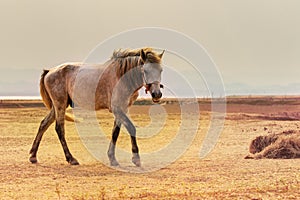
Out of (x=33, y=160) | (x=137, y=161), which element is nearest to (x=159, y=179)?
(x=137, y=161)

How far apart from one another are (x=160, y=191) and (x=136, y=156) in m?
2.51

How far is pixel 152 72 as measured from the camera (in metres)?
8.65

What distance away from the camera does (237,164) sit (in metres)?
9.66

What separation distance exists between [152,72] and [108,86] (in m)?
1.43

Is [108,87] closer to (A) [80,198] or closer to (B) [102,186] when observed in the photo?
(B) [102,186]

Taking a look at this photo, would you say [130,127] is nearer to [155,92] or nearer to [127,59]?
[155,92]

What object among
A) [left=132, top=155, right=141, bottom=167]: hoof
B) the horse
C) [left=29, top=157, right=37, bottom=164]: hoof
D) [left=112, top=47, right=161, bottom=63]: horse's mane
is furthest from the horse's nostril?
[left=29, top=157, right=37, bottom=164]: hoof

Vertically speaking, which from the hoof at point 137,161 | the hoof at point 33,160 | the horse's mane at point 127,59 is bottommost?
the hoof at point 33,160

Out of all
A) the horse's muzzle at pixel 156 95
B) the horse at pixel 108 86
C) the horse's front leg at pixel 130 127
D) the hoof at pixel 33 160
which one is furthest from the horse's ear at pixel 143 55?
the hoof at pixel 33 160

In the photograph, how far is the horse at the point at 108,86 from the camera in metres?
8.83

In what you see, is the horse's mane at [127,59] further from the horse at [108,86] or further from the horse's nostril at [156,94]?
the horse's nostril at [156,94]

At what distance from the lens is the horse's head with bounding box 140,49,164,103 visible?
28.2ft

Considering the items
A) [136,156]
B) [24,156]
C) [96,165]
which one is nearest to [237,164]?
[136,156]

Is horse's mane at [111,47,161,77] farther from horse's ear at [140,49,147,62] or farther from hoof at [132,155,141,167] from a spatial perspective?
hoof at [132,155,141,167]
